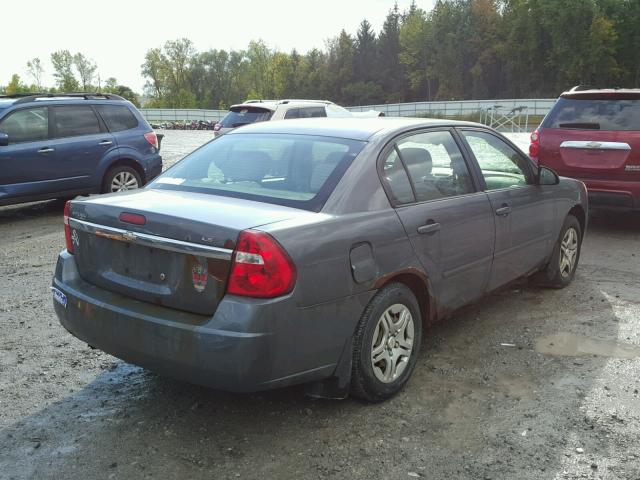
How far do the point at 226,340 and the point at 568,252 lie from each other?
4.01 metres

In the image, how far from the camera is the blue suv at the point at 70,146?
30.8 feet

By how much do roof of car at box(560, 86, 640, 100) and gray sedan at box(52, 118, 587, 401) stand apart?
4271 mm

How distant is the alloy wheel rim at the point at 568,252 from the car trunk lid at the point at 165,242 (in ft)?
11.0

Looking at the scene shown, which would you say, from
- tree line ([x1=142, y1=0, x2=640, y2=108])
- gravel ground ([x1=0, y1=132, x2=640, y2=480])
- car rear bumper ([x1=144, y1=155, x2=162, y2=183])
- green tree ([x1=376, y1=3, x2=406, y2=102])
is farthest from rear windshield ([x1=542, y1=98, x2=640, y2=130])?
green tree ([x1=376, y1=3, x2=406, y2=102])

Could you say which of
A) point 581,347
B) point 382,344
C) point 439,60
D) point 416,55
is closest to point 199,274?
point 382,344

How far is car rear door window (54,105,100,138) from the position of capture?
9953mm

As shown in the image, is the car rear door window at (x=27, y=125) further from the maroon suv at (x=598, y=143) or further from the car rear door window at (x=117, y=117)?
the maroon suv at (x=598, y=143)

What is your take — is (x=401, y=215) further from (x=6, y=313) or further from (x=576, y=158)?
(x=576, y=158)

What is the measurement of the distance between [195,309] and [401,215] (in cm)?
131

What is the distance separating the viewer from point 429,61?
10800 centimetres

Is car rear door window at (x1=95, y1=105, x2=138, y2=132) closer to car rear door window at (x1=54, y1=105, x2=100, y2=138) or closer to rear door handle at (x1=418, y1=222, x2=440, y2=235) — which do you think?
car rear door window at (x1=54, y1=105, x2=100, y2=138)

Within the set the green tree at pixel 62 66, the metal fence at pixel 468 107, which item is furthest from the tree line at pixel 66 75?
the metal fence at pixel 468 107

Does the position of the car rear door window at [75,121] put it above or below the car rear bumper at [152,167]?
above

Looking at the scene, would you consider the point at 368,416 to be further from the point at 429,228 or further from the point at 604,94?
the point at 604,94
